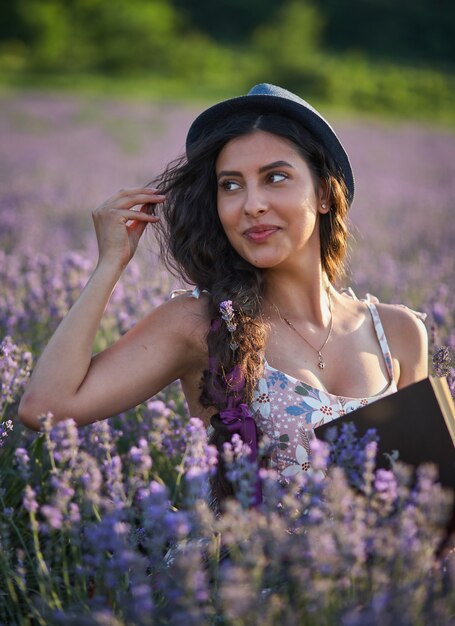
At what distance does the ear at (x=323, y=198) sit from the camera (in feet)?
7.72

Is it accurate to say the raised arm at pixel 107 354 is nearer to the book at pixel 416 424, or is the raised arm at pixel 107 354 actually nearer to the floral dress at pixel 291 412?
the floral dress at pixel 291 412

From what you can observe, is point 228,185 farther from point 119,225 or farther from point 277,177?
point 119,225

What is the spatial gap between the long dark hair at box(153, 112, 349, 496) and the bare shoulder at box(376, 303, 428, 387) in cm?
25

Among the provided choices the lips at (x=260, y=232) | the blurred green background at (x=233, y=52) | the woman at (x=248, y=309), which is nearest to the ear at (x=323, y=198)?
the woman at (x=248, y=309)

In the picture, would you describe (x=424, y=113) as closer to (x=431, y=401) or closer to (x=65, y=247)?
(x=65, y=247)

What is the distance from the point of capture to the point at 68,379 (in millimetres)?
1937

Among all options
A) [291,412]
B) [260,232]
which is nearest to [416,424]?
[291,412]

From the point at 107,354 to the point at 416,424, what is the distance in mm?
807

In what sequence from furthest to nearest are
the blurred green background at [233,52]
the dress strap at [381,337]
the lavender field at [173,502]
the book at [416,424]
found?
the blurred green background at [233,52] → the dress strap at [381,337] → the book at [416,424] → the lavender field at [173,502]

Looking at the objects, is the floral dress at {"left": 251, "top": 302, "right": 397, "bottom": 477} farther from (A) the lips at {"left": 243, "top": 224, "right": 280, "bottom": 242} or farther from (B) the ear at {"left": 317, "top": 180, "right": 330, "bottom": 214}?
A: (B) the ear at {"left": 317, "top": 180, "right": 330, "bottom": 214}

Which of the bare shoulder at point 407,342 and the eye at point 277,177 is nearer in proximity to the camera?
the eye at point 277,177

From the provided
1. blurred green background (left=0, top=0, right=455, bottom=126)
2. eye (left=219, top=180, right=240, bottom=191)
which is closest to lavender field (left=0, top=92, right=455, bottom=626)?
eye (left=219, top=180, right=240, bottom=191)

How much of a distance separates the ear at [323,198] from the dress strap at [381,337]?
0.33 metres

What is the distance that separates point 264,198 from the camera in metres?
2.12
